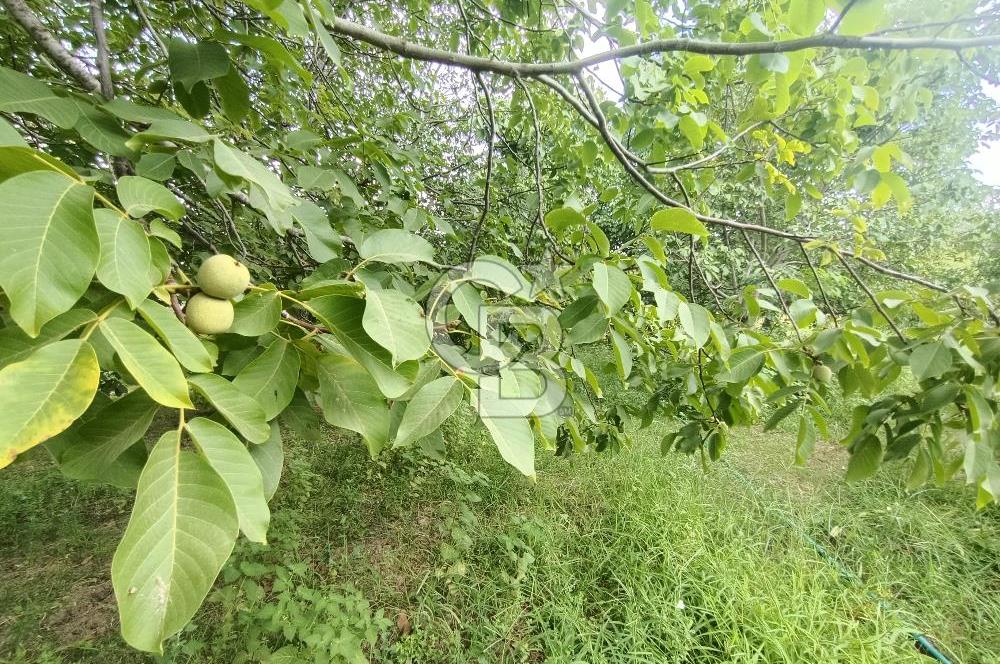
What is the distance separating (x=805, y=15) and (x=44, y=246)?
1.27 m

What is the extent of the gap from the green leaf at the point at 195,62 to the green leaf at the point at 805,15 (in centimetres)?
112

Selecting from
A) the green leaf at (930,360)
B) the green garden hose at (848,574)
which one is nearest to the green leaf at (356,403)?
the green leaf at (930,360)

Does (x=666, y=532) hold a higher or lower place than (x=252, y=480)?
lower

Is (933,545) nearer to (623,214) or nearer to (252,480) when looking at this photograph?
(623,214)

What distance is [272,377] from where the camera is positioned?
66cm

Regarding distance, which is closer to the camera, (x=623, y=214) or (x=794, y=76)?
(x=794, y=76)

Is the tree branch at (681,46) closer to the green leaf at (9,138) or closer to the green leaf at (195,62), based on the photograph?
the green leaf at (195,62)

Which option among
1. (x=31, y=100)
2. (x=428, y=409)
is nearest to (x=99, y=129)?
(x=31, y=100)

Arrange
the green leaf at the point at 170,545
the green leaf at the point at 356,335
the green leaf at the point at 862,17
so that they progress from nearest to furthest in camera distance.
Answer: the green leaf at the point at 170,545 → the green leaf at the point at 356,335 → the green leaf at the point at 862,17

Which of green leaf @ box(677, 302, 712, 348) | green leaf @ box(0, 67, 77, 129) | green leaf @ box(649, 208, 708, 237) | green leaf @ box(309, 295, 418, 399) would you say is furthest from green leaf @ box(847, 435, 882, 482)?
green leaf @ box(0, 67, 77, 129)

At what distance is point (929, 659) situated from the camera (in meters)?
2.24

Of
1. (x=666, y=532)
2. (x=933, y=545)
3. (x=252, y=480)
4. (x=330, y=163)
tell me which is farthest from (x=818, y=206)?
(x=252, y=480)

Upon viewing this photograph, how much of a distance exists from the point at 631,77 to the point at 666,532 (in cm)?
→ 289

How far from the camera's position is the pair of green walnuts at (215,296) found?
0.66 meters
